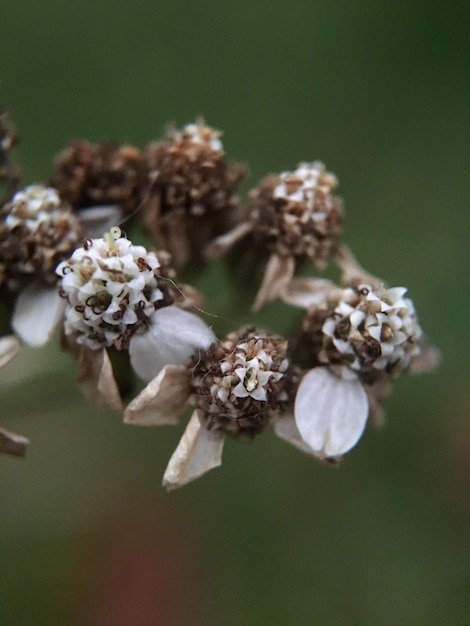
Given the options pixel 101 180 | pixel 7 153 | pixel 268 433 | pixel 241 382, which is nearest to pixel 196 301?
pixel 241 382

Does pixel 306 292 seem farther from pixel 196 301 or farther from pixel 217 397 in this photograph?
pixel 217 397

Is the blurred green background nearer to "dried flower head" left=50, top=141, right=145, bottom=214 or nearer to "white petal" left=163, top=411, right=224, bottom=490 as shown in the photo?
"dried flower head" left=50, top=141, right=145, bottom=214

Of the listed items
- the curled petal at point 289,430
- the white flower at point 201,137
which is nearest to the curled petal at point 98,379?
the curled petal at point 289,430

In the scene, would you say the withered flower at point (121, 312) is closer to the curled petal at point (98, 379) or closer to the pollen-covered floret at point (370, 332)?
the curled petal at point (98, 379)

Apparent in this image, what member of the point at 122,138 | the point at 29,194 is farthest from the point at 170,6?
the point at 29,194

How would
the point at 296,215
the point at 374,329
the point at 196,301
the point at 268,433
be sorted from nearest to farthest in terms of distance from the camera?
the point at 374,329, the point at 196,301, the point at 296,215, the point at 268,433

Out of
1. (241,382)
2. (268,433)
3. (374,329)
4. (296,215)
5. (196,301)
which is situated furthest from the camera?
(268,433)

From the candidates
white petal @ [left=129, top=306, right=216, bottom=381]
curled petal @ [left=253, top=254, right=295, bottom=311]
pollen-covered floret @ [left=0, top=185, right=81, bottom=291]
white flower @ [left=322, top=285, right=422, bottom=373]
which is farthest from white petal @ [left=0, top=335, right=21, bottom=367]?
white flower @ [left=322, top=285, right=422, bottom=373]
